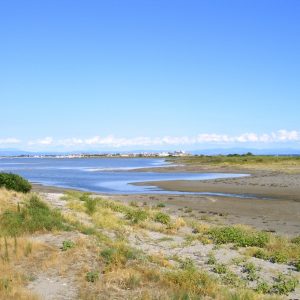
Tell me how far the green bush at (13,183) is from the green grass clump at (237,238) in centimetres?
1618

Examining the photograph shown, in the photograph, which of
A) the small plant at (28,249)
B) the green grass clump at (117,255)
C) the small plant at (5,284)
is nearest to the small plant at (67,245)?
the small plant at (28,249)

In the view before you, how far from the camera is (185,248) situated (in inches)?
669

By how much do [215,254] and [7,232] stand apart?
7.13 metres

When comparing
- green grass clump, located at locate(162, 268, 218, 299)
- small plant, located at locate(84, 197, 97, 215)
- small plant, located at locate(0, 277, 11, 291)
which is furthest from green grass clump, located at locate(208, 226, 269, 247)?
small plant, located at locate(0, 277, 11, 291)

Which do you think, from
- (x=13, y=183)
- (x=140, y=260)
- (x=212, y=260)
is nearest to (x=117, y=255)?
(x=140, y=260)

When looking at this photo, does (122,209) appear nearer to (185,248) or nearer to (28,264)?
(185,248)

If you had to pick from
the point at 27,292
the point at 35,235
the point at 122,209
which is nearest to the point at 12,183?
the point at 122,209

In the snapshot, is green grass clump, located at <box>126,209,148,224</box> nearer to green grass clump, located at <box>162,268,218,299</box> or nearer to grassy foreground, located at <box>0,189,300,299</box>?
grassy foreground, located at <box>0,189,300,299</box>

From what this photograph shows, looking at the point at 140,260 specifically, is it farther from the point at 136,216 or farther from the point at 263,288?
the point at 136,216

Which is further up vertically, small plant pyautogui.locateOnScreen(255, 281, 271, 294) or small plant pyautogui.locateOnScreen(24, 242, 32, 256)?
small plant pyautogui.locateOnScreen(24, 242, 32, 256)

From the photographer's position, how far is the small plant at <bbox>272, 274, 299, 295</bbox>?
1119 cm

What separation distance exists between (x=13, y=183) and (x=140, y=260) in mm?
20484

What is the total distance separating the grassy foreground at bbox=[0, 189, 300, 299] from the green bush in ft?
31.4

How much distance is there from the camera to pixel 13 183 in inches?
1231
